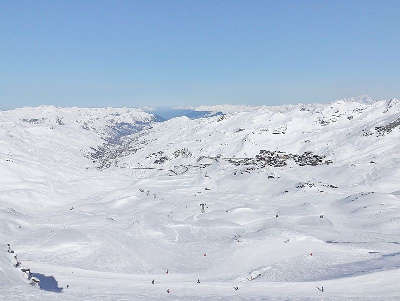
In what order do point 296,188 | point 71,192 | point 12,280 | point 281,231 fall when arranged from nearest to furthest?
point 12,280 < point 281,231 < point 296,188 < point 71,192

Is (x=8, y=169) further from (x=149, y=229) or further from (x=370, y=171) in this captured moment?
(x=370, y=171)

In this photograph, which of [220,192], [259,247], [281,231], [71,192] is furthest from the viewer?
[71,192]

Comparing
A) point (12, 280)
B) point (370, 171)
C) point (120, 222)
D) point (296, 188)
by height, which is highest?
point (370, 171)

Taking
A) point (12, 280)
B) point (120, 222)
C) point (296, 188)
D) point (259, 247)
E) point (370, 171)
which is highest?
point (370, 171)

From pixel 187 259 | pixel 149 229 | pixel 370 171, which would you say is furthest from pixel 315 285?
pixel 370 171

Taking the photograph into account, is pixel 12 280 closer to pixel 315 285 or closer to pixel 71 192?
pixel 315 285

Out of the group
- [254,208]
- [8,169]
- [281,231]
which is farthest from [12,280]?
[8,169]

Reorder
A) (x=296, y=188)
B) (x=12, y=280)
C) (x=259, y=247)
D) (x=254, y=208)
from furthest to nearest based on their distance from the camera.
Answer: (x=296, y=188), (x=254, y=208), (x=259, y=247), (x=12, y=280)

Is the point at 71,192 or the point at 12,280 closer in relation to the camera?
the point at 12,280

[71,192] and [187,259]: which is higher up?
[71,192]
